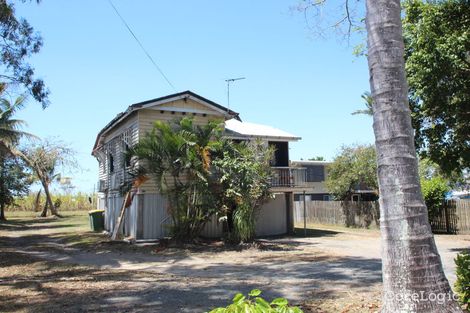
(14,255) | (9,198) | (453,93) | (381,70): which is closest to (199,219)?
(14,255)

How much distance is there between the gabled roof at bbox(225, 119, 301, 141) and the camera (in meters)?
21.8

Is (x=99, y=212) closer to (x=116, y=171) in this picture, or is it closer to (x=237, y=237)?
(x=116, y=171)

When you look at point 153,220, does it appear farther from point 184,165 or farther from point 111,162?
point 111,162

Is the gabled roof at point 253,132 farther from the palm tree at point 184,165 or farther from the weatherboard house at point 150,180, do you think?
the palm tree at point 184,165

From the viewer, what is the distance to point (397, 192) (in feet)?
14.1

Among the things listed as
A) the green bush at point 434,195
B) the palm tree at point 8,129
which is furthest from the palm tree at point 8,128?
the green bush at point 434,195

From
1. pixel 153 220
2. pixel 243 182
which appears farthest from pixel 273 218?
pixel 243 182

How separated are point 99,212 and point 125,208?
243 inches

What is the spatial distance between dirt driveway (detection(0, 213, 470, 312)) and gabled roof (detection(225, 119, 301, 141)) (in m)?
5.55

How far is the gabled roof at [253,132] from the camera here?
2181 cm

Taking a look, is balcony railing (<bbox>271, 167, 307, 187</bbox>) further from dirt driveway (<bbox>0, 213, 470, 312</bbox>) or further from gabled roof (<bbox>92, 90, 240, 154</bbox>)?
gabled roof (<bbox>92, 90, 240, 154</bbox>)

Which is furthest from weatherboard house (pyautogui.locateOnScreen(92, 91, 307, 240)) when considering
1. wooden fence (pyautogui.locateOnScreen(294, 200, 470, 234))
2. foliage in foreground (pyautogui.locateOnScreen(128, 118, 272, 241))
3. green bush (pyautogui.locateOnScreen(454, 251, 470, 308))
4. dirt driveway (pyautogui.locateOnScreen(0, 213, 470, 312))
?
green bush (pyautogui.locateOnScreen(454, 251, 470, 308))

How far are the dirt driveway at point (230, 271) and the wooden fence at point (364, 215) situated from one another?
284 centimetres

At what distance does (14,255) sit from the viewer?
14.6 metres
